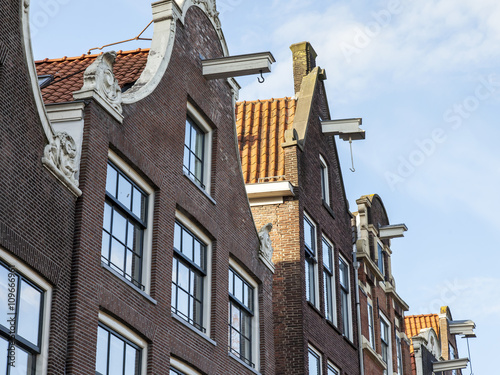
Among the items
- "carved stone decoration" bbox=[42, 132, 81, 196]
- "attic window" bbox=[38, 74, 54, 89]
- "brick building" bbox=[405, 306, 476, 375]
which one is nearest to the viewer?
"carved stone decoration" bbox=[42, 132, 81, 196]

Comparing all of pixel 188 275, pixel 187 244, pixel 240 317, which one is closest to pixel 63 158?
pixel 187 244

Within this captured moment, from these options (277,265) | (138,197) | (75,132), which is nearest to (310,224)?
(277,265)

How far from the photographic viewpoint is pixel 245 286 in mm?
21359

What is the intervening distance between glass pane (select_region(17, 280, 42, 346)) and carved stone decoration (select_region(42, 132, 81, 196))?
6.19ft

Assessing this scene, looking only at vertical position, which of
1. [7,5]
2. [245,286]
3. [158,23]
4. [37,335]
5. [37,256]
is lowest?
[37,335]

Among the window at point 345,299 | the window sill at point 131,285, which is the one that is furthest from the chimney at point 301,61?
the window sill at point 131,285

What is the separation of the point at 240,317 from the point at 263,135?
719 cm

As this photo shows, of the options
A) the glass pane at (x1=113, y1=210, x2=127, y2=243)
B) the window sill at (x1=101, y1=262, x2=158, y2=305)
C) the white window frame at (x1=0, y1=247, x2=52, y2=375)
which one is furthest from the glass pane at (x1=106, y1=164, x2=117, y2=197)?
the white window frame at (x1=0, y1=247, x2=52, y2=375)

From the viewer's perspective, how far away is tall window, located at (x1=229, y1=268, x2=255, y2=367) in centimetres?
2028

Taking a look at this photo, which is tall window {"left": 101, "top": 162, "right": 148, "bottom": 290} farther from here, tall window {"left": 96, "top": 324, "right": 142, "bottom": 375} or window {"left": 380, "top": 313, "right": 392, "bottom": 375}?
window {"left": 380, "top": 313, "right": 392, "bottom": 375}

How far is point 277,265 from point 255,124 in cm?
500

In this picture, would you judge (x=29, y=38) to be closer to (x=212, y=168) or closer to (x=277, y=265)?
(x=212, y=168)

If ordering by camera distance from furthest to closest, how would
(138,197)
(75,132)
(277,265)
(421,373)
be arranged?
1. (421,373)
2. (277,265)
3. (138,197)
4. (75,132)

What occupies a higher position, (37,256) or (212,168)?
(212,168)
